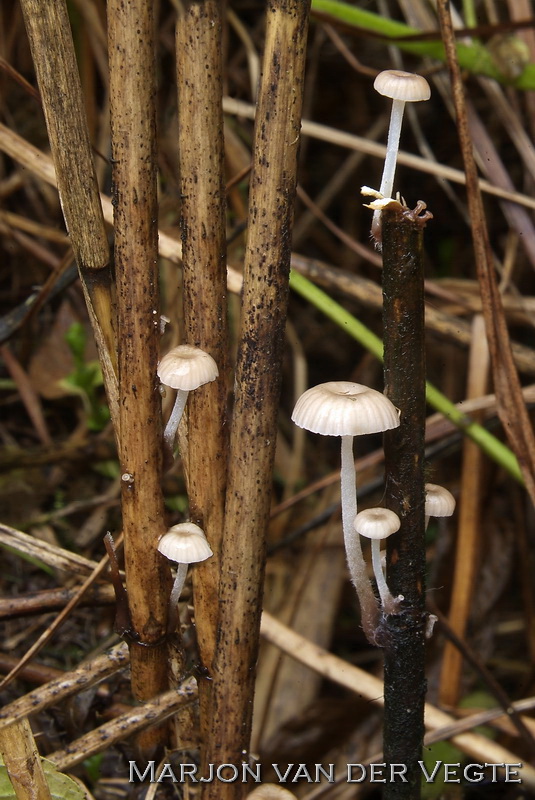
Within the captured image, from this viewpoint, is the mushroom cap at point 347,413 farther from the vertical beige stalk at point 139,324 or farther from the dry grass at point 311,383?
the dry grass at point 311,383

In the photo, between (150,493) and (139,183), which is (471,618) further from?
(139,183)

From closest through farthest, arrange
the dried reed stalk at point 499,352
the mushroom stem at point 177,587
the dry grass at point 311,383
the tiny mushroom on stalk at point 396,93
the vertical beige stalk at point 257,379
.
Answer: the vertical beige stalk at point 257,379, the tiny mushroom on stalk at point 396,93, the mushroom stem at point 177,587, the dried reed stalk at point 499,352, the dry grass at point 311,383

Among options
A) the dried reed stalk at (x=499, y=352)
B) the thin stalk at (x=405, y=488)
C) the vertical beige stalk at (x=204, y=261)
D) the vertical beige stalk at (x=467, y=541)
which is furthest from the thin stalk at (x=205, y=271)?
the vertical beige stalk at (x=467, y=541)

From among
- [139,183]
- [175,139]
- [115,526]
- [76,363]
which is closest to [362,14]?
[175,139]

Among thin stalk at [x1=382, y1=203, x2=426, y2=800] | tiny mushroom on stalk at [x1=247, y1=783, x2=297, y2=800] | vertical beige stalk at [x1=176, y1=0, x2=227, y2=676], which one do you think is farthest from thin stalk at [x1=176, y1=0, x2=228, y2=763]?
thin stalk at [x1=382, y1=203, x2=426, y2=800]

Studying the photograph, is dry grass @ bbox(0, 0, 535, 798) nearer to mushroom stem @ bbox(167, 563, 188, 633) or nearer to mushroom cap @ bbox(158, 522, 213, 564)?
mushroom stem @ bbox(167, 563, 188, 633)

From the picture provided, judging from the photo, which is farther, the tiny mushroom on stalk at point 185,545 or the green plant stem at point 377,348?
the green plant stem at point 377,348
